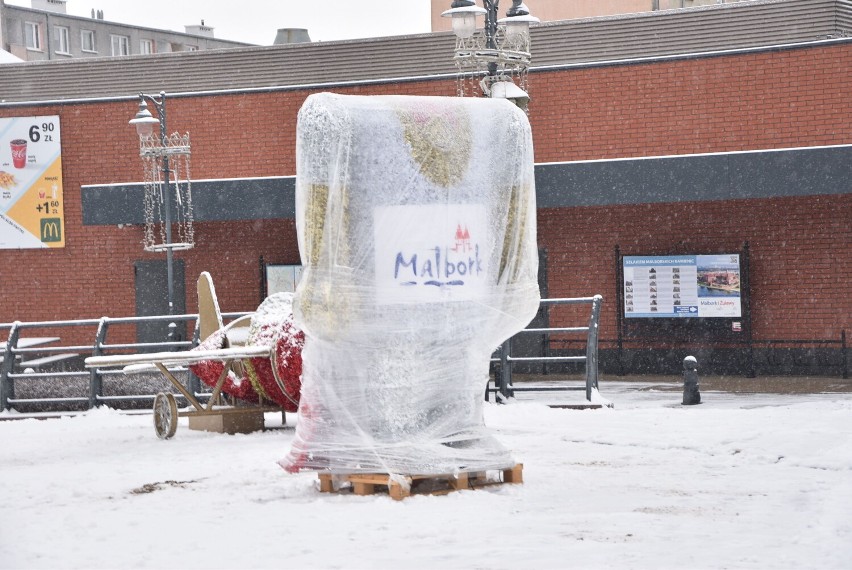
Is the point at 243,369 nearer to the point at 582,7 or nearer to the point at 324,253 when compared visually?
the point at 324,253

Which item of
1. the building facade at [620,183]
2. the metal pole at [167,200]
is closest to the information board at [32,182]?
the building facade at [620,183]

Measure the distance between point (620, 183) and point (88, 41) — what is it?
64.2m

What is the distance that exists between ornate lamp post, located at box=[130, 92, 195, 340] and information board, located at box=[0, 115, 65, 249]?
1.92 metres

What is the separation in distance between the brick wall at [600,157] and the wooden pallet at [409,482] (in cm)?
1192

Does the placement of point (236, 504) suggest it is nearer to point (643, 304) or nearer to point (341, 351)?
point (341, 351)

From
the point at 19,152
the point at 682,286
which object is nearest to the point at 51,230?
the point at 19,152

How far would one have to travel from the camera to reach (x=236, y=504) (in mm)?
8719

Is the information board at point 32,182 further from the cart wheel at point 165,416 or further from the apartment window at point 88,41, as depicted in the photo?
the apartment window at point 88,41

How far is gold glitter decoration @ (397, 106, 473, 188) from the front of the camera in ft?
30.0

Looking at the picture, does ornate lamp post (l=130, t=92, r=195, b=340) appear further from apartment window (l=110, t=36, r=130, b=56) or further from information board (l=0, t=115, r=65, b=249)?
apartment window (l=110, t=36, r=130, b=56)

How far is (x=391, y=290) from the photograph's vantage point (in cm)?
901

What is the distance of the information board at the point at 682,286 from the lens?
821 inches

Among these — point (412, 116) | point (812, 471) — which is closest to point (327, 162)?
point (412, 116)

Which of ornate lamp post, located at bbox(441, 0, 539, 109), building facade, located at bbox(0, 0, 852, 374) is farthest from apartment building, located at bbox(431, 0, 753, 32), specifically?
ornate lamp post, located at bbox(441, 0, 539, 109)
